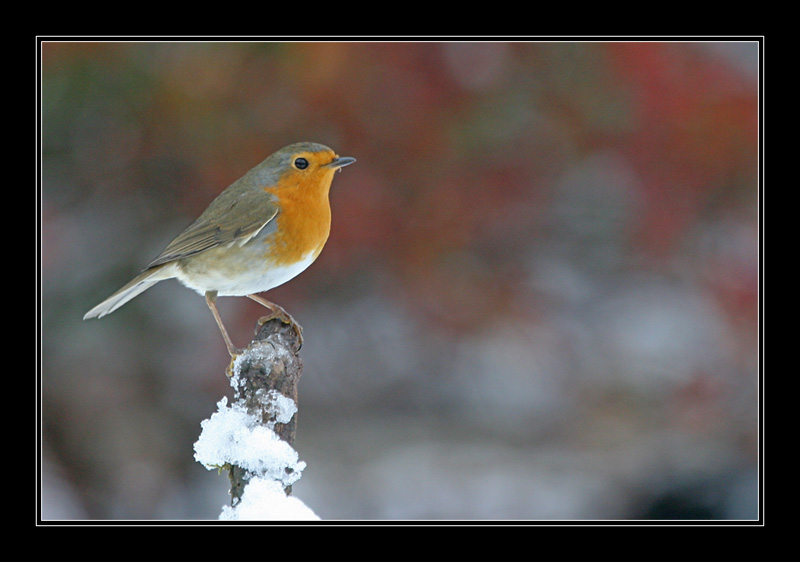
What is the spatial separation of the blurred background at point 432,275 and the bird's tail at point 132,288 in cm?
150

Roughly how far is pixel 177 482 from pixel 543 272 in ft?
10.0

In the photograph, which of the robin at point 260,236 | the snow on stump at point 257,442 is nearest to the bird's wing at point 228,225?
the robin at point 260,236

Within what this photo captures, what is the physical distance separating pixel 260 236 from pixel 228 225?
22 centimetres

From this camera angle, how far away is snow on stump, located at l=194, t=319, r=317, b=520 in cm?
199

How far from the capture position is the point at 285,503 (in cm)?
196

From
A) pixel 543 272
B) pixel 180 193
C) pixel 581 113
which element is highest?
pixel 581 113

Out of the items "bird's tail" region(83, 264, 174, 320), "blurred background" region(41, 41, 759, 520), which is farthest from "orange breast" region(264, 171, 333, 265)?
"blurred background" region(41, 41, 759, 520)

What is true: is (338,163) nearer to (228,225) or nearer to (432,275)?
(228,225)

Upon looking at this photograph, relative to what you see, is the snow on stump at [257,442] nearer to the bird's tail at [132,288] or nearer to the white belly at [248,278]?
the white belly at [248,278]

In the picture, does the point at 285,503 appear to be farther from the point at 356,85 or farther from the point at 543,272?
the point at 543,272

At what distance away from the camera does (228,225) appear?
3346mm

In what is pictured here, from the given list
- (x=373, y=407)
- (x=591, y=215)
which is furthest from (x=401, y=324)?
(x=591, y=215)

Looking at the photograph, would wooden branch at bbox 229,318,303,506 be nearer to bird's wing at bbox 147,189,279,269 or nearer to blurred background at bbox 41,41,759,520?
bird's wing at bbox 147,189,279,269

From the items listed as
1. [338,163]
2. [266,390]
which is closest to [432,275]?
[338,163]
